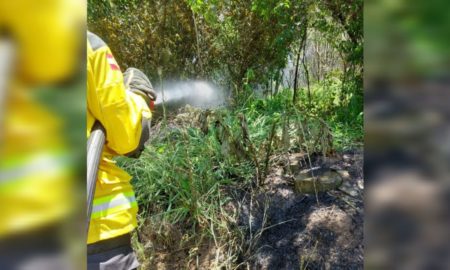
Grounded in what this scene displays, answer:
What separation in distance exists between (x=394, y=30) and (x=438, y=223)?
9.0 inches

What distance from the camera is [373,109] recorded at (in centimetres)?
57

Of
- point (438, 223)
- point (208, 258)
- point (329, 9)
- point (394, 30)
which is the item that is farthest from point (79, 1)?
point (329, 9)

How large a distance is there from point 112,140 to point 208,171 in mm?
2253

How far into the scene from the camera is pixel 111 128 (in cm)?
159

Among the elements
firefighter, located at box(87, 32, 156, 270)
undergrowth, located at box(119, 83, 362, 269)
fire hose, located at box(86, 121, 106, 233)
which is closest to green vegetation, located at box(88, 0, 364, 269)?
undergrowth, located at box(119, 83, 362, 269)

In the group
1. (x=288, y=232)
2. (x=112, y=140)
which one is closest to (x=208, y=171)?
(x=288, y=232)

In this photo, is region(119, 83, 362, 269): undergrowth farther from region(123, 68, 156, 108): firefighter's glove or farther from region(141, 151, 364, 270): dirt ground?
region(123, 68, 156, 108): firefighter's glove

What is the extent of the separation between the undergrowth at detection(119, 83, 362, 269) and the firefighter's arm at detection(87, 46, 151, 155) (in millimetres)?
1818

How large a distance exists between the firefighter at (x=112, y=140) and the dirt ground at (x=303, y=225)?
5.38 ft

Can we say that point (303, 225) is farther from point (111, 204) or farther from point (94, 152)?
point (94, 152)

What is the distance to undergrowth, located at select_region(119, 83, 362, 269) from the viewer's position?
11.4 ft

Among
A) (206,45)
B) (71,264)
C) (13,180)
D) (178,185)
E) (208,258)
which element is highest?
(206,45)

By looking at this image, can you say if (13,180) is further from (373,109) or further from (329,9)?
(329,9)

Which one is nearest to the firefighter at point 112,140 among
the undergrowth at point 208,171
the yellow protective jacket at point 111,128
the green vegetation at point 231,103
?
the yellow protective jacket at point 111,128
